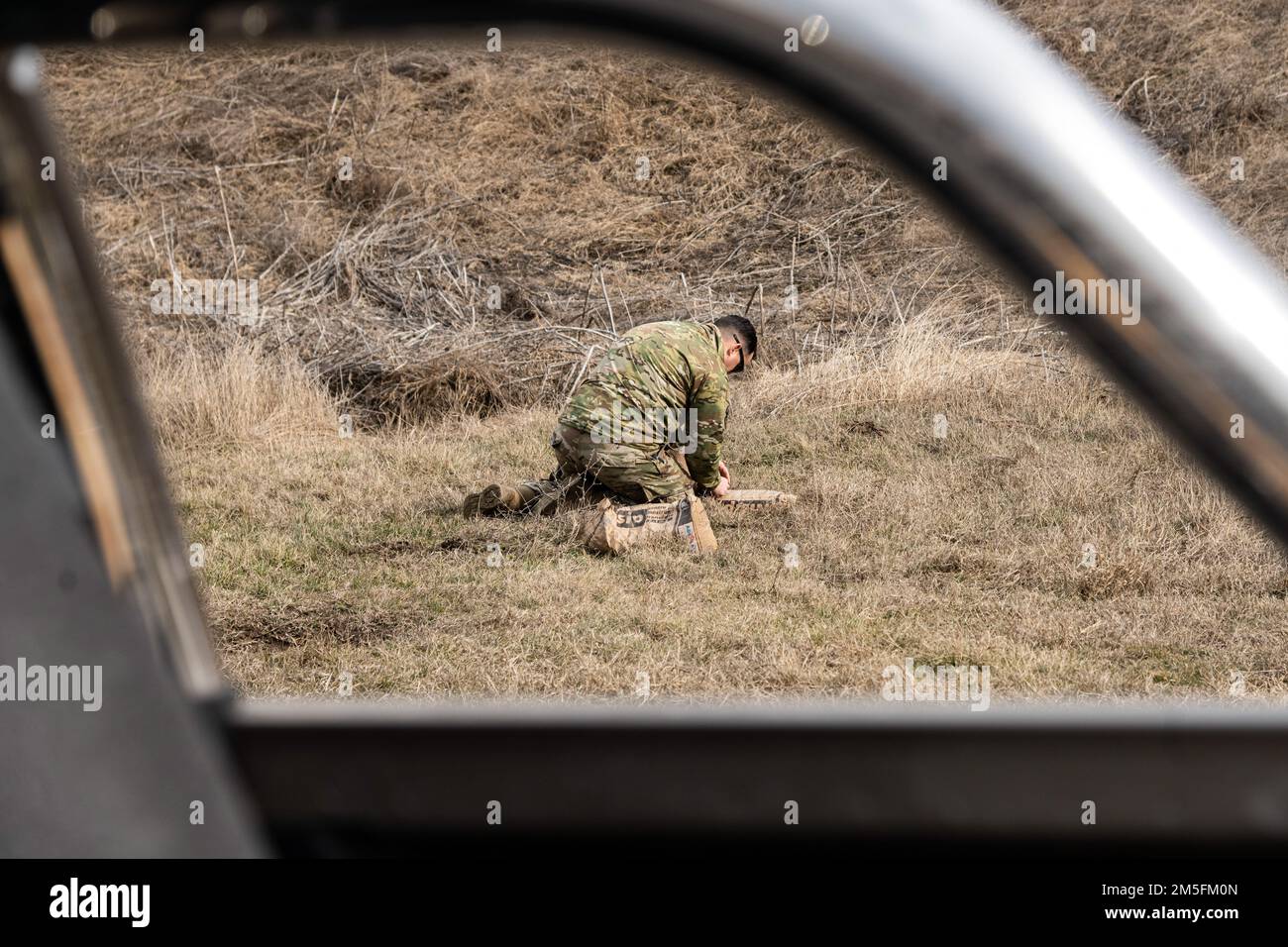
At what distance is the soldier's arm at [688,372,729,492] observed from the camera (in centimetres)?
702

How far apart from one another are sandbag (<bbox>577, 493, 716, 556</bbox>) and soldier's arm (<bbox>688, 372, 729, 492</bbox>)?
46 cm

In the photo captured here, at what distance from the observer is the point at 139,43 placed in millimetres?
790

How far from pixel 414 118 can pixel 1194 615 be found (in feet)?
52.9

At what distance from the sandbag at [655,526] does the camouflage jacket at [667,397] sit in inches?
19.9

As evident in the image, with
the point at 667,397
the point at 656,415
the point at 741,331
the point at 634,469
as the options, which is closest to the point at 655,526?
the point at 634,469

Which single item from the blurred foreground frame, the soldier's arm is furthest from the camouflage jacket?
the blurred foreground frame

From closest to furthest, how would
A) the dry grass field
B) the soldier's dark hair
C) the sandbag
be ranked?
the dry grass field
the sandbag
the soldier's dark hair

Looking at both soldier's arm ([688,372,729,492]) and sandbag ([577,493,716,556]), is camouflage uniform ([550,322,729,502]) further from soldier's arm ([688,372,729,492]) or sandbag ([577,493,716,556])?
sandbag ([577,493,716,556])

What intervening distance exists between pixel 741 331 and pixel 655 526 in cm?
145

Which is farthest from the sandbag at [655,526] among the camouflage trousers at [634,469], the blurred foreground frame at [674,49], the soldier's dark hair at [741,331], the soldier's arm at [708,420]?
the blurred foreground frame at [674,49]

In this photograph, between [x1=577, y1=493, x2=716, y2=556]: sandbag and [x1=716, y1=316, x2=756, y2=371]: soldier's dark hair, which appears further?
[x1=716, y1=316, x2=756, y2=371]: soldier's dark hair

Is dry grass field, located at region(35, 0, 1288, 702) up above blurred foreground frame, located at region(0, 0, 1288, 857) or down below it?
above

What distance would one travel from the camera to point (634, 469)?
22.9 feet
